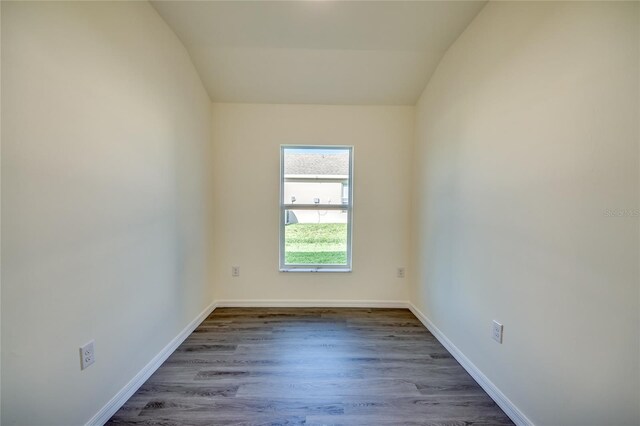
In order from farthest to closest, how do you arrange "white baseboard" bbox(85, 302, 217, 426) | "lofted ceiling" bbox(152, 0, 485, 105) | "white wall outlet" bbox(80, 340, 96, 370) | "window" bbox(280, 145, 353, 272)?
"window" bbox(280, 145, 353, 272)
"lofted ceiling" bbox(152, 0, 485, 105)
"white baseboard" bbox(85, 302, 217, 426)
"white wall outlet" bbox(80, 340, 96, 370)

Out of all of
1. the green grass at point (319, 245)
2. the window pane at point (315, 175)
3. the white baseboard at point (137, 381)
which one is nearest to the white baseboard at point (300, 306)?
the white baseboard at point (137, 381)

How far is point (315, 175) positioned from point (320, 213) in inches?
17.1

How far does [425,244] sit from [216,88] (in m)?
2.55

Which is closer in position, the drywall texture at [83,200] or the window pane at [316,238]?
the drywall texture at [83,200]

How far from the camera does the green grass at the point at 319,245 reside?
8.82 ft

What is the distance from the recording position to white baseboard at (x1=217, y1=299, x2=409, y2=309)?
102 inches

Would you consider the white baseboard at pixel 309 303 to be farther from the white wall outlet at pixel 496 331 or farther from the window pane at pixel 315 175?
the white wall outlet at pixel 496 331

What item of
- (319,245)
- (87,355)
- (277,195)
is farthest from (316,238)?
(87,355)

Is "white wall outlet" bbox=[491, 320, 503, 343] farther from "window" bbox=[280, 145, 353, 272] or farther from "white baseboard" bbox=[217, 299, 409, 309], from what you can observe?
"window" bbox=[280, 145, 353, 272]

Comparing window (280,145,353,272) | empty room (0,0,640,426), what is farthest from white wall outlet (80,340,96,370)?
window (280,145,353,272)

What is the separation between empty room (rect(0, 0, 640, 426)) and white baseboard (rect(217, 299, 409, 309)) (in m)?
0.02

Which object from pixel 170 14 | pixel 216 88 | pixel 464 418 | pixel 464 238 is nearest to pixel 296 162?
pixel 216 88

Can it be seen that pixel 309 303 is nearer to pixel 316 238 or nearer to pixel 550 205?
pixel 316 238

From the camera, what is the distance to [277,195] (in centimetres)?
256
